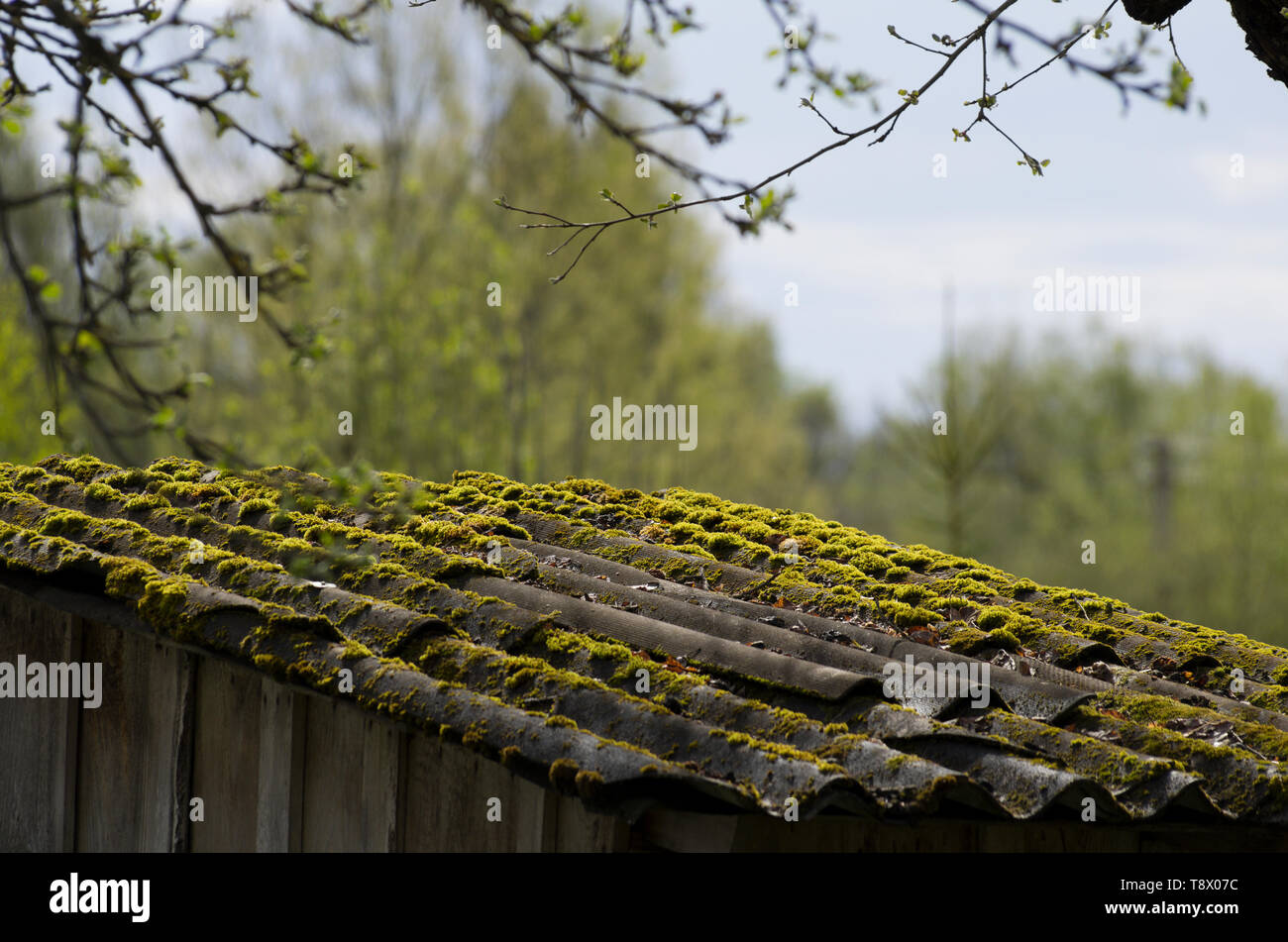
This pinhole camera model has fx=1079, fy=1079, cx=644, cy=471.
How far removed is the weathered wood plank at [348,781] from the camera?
3.40 m

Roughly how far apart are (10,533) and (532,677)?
260 cm

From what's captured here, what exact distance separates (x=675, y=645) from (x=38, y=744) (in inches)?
116

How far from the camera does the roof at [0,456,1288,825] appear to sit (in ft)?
8.68

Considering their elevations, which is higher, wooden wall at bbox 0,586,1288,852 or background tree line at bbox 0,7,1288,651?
background tree line at bbox 0,7,1288,651

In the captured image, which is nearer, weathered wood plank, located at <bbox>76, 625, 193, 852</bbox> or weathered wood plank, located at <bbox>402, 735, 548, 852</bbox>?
weathered wood plank, located at <bbox>402, 735, 548, 852</bbox>

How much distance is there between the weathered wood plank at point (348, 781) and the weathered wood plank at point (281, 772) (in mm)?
26

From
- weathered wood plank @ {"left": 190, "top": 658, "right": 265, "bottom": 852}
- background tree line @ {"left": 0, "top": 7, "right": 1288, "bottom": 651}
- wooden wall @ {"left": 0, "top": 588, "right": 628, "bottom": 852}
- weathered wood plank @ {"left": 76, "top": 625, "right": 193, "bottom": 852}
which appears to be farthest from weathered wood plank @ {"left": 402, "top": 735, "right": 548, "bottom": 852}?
background tree line @ {"left": 0, "top": 7, "right": 1288, "bottom": 651}

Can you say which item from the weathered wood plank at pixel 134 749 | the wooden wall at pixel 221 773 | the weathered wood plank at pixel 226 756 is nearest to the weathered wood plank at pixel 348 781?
the wooden wall at pixel 221 773

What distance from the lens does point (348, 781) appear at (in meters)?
3.55

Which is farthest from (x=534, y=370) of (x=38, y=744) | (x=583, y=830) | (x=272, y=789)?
(x=583, y=830)

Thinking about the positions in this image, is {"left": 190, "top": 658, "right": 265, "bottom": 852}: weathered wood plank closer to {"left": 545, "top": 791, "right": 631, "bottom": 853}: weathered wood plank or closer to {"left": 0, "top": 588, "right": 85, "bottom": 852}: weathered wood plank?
{"left": 0, "top": 588, "right": 85, "bottom": 852}: weathered wood plank

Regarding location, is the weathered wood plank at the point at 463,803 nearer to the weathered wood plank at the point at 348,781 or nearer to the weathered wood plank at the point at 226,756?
the weathered wood plank at the point at 348,781

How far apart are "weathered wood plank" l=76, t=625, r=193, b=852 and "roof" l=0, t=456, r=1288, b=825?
1.25ft
